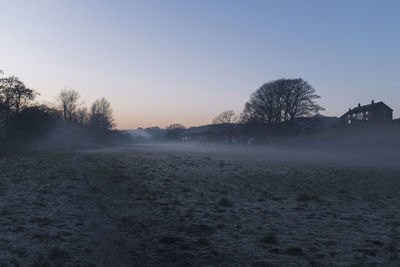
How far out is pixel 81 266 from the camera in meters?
5.07

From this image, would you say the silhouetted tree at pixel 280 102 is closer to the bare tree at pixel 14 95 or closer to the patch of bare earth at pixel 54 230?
the bare tree at pixel 14 95

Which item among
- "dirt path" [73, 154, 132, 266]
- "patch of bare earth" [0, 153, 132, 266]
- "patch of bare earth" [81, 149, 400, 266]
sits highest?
"patch of bare earth" [0, 153, 132, 266]

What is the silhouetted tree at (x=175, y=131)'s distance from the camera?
616 ft

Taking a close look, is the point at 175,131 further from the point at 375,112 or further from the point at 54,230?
the point at 54,230

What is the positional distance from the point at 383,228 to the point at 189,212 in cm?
577

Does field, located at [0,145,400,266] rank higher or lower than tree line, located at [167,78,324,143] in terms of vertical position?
lower

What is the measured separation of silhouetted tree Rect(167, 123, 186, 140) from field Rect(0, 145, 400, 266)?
570 ft

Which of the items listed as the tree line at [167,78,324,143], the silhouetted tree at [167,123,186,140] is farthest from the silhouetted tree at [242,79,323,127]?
the silhouetted tree at [167,123,186,140]

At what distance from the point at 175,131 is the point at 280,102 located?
453ft

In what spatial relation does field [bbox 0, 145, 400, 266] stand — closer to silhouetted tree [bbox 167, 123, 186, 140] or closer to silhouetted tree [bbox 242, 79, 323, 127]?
silhouetted tree [bbox 242, 79, 323, 127]

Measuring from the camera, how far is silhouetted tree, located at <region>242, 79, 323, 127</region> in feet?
177

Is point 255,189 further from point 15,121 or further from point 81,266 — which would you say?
point 15,121

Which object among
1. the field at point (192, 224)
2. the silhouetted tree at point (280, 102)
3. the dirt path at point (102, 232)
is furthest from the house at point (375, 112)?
the dirt path at point (102, 232)

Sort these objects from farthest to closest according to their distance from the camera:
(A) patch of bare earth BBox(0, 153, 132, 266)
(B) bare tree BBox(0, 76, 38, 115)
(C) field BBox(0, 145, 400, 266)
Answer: (B) bare tree BBox(0, 76, 38, 115)
(C) field BBox(0, 145, 400, 266)
(A) patch of bare earth BBox(0, 153, 132, 266)
